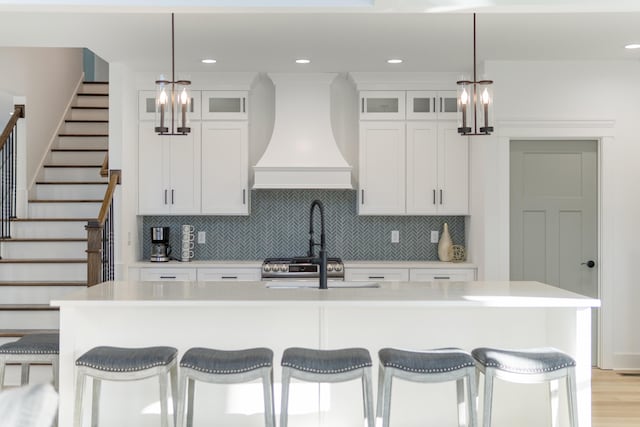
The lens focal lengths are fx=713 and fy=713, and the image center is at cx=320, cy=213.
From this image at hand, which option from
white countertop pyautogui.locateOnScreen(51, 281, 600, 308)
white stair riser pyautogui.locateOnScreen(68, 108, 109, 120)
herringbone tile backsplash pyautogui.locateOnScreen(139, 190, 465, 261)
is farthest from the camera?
white stair riser pyautogui.locateOnScreen(68, 108, 109, 120)

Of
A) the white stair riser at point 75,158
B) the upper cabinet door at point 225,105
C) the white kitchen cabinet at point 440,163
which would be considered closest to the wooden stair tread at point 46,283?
the upper cabinet door at point 225,105

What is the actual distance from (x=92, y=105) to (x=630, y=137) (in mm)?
6207

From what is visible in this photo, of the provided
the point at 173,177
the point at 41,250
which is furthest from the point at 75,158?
the point at 173,177

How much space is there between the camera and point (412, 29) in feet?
17.0

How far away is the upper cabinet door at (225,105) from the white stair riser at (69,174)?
1758 mm

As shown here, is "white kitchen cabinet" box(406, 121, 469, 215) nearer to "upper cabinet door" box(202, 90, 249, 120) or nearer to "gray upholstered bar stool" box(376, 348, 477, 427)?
"upper cabinet door" box(202, 90, 249, 120)

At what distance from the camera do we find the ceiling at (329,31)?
4098 millimetres

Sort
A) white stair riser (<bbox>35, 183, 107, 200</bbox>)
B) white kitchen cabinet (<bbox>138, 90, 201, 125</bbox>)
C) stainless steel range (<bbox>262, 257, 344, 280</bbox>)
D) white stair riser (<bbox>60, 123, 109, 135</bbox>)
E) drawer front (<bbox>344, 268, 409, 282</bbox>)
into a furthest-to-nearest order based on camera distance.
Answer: white stair riser (<bbox>60, 123, 109, 135</bbox>), white stair riser (<bbox>35, 183, 107, 200</bbox>), white kitchen cabinet (<bbox>138, 90, 201, 125</bbox>), drawer front (<bbox>344, 268, 409, 282</bbox>), stainless steel range (<bbox>262, 257, 344, 280</bbox>)

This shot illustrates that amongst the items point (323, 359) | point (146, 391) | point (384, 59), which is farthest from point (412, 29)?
point (146, 391)

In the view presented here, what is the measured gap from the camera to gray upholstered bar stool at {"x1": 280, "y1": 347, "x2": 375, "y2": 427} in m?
3.38

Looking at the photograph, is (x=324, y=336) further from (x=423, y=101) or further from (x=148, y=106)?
(x=148, y=106)

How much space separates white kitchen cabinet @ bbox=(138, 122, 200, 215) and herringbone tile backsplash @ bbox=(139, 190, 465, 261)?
15.7 inches

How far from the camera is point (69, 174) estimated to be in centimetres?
781

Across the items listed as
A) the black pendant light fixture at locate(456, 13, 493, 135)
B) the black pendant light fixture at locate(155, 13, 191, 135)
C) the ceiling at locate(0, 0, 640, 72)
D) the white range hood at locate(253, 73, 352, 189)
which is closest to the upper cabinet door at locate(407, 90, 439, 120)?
the ceiling at locate(0, 0, 640, 72)
